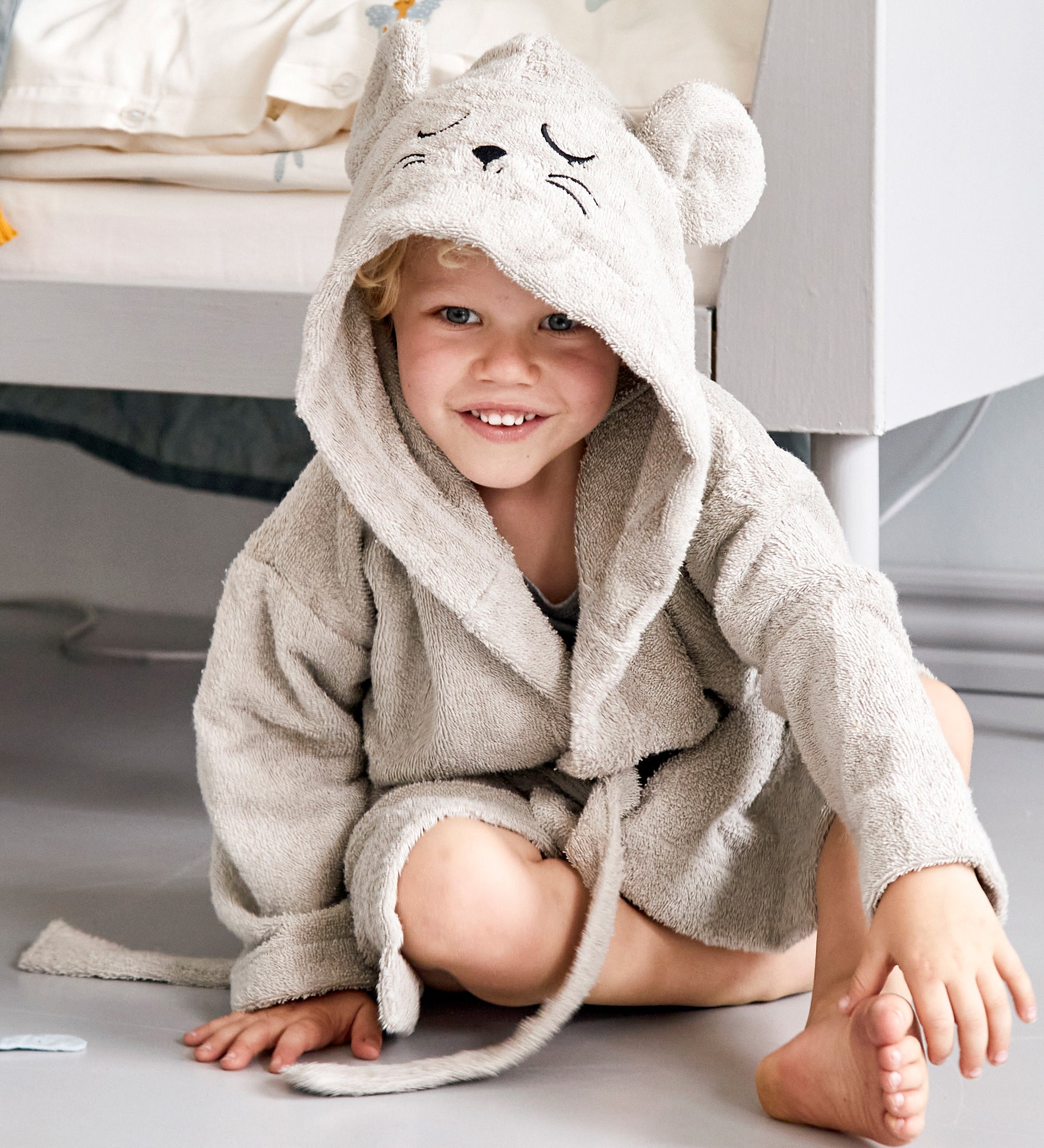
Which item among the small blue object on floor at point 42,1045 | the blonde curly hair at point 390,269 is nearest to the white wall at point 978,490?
the blonde curly hair at point 390,269

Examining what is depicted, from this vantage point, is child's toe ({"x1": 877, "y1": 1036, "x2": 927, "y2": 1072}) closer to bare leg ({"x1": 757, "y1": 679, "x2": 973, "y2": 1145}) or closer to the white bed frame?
bare leg ({"x1": 757, "y1": 679, "x2": 973, "y2": 1145})

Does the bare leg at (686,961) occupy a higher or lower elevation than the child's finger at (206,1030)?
higher

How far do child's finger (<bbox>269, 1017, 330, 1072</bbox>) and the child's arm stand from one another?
327 mm

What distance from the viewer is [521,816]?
84cm

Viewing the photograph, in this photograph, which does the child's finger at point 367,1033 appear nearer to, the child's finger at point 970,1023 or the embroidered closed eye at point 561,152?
the child's finger at point 970,1023

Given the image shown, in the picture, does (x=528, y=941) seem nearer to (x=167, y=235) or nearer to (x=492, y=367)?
(x=492, y=367)

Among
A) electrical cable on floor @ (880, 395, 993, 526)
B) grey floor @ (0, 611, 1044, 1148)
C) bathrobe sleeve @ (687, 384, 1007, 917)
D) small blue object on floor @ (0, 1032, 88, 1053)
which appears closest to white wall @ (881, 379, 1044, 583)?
electrical cable on floor @ (880, 395, 993, 526)

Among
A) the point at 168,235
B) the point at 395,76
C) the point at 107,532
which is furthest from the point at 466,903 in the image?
the point at 107,532

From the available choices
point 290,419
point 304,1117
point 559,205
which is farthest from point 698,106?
point 290,419

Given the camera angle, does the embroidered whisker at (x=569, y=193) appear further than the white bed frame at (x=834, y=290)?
No

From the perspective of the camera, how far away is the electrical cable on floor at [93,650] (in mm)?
1766

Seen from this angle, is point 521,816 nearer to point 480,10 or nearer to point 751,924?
point 751,924

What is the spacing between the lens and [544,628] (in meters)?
0.83

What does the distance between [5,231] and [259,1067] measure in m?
0.69
